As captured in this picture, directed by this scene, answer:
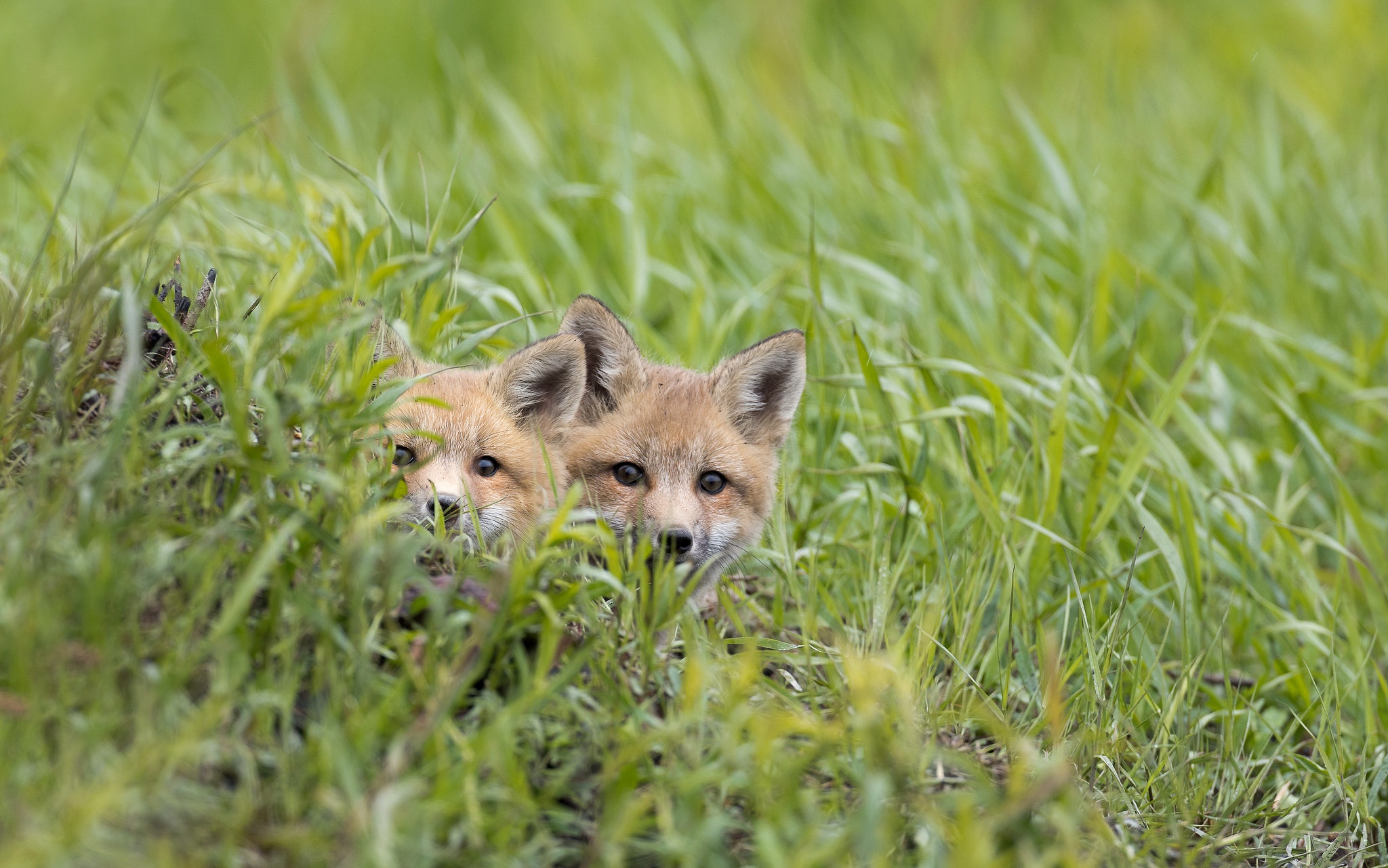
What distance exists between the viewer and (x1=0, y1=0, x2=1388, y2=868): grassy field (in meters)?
2.34

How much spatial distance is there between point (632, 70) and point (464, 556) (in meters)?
6.76

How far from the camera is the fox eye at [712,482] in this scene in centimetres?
408

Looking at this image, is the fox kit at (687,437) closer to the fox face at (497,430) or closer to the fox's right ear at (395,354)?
the fox face at (497,430)

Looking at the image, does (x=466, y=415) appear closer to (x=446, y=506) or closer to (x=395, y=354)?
(x=395, y=354)

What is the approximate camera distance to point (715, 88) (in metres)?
6.93

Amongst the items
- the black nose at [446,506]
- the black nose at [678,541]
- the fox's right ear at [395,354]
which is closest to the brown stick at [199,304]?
the fox's right ear at [395,354]

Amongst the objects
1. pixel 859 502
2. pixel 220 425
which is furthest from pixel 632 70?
pixel 220 425

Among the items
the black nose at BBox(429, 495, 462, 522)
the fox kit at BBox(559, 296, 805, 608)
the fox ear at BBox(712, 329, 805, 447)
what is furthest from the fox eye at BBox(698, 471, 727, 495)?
the black nose at BBox(429, 495, 462, 522)

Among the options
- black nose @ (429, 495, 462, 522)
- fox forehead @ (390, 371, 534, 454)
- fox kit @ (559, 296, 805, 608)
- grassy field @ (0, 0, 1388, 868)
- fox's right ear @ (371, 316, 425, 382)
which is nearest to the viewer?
grassy field @ (0, 0, 1388, 868)

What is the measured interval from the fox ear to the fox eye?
0.25 m

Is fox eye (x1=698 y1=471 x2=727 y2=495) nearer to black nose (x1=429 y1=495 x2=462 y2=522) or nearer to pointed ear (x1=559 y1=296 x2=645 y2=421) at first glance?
pointed ear (x1=559 y1=296 x2=645 y2=421)

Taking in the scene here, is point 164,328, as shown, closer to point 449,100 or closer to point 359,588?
point 359,588

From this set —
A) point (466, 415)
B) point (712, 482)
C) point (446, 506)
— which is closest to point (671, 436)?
point (712, 482)

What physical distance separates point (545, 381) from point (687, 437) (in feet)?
1.64
